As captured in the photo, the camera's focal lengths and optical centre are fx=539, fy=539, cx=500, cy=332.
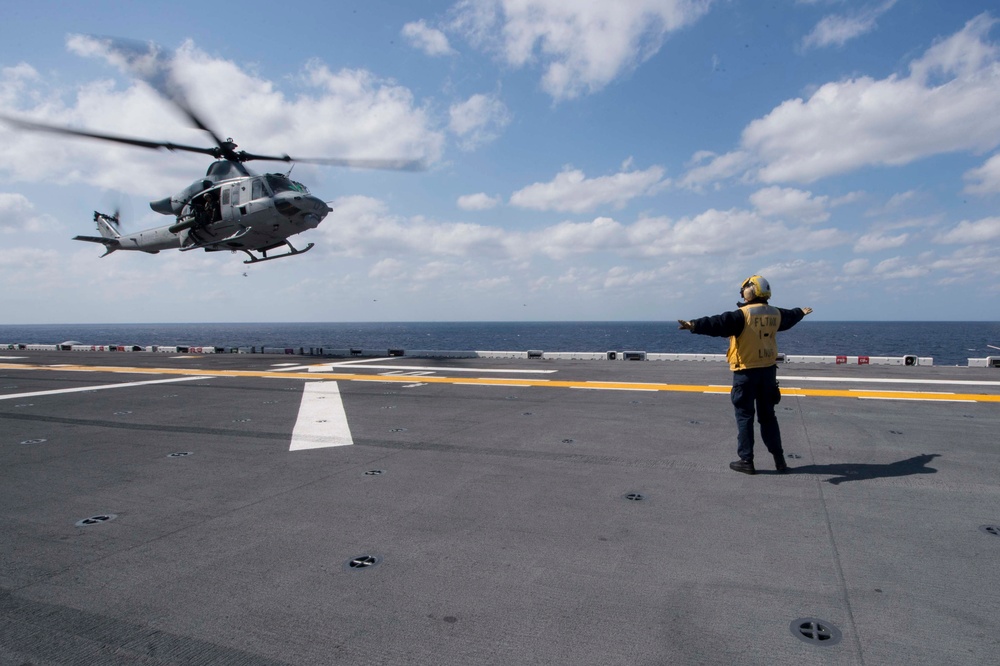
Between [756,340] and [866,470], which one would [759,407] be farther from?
[866,470]

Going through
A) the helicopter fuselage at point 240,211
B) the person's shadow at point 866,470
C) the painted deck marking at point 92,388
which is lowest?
the person's shadow at point 866,470

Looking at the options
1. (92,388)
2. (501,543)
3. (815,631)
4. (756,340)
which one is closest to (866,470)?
(756,340)

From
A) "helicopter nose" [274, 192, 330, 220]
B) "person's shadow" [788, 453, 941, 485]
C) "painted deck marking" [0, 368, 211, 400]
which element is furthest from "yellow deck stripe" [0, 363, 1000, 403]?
"helicopter nose" [274, 192, 330, 220]

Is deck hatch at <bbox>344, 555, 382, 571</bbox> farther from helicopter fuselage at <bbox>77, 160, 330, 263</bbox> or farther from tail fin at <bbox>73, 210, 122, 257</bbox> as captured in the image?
tail fin at <bbox>73, 210, 122, 257</bbox>

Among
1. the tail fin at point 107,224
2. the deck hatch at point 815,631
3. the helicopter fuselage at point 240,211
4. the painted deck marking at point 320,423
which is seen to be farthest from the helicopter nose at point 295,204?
the deck hatch at point 815,631

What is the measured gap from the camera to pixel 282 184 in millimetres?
20484

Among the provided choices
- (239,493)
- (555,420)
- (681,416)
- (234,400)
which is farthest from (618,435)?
(234,400)

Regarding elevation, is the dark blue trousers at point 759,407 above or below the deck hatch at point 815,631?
above

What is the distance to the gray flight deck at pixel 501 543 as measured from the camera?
2613 mm

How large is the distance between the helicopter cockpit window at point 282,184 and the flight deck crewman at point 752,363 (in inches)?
735

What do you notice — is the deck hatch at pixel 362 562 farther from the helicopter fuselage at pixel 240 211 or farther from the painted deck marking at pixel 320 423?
the helicopter fuselage at pixel 240 211

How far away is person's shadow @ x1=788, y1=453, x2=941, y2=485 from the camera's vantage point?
521 cm

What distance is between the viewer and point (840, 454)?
19.9ft

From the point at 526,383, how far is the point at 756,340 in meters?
8.09
